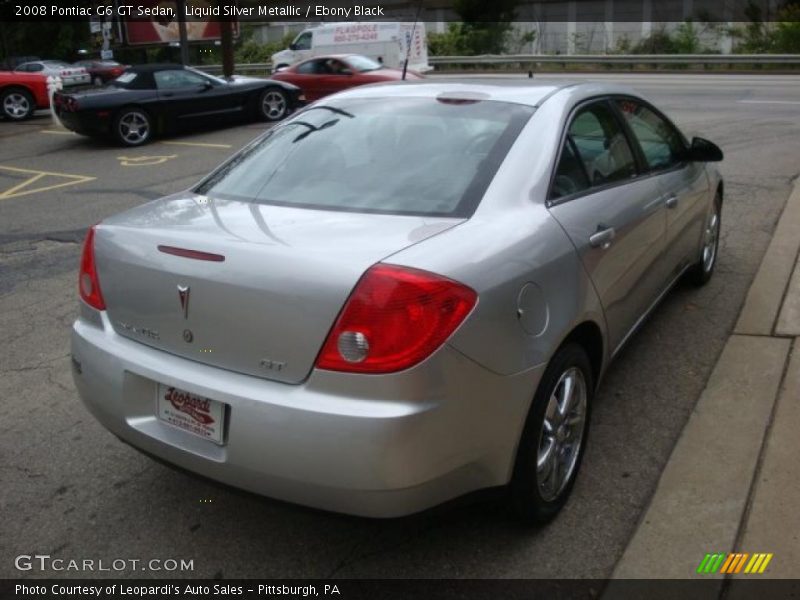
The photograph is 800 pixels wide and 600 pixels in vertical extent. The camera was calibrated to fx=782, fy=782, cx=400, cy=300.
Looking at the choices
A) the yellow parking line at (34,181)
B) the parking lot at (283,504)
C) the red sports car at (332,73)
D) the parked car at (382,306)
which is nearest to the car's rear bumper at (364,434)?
the parked car at (382,306)

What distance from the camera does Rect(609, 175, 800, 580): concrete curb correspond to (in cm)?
274

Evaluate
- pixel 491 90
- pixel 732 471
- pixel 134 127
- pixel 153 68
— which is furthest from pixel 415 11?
pixel 732 471

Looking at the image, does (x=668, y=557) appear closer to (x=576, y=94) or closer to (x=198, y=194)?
(x=576, y=94)

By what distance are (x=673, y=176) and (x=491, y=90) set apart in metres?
1.30

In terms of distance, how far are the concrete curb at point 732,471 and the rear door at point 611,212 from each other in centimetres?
57

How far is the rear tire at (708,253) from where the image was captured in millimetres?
5156

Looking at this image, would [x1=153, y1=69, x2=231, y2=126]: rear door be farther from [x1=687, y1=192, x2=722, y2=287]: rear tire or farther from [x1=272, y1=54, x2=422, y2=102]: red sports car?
[x1=687, y1=192, x2=722, y2=287]: rear tire

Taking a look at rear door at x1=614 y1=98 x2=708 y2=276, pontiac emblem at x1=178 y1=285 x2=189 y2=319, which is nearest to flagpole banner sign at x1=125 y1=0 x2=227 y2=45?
rear door at x1=614 y1=98 x2=708 y2=276

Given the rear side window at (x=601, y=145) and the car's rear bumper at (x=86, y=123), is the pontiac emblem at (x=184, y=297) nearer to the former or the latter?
the rear side window at (x=601, y=145)

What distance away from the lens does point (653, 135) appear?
4.32 meters

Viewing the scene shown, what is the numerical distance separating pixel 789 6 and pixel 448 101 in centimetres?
3195

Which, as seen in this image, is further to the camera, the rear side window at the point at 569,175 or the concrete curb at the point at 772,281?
the concrete curb at the point at 772,281

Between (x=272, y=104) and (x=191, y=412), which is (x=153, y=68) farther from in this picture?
(x=191, y=412)

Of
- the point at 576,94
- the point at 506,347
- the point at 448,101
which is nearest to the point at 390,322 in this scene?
the point at 506,347
